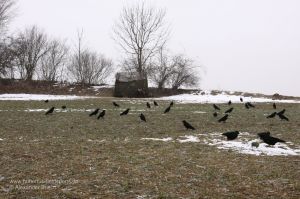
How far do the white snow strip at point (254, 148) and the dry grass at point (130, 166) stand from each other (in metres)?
0.54

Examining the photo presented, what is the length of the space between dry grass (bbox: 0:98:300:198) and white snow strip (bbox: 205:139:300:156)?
539 mm

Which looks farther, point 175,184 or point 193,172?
point 193,172

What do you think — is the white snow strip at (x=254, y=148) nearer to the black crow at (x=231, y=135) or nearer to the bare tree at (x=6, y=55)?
the black crow at (x=231, y=135)

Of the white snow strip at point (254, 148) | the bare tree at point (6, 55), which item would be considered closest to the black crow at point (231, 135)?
the white snow strip at point (254, 148)

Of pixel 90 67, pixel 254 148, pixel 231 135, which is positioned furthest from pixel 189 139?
pixel 90 67

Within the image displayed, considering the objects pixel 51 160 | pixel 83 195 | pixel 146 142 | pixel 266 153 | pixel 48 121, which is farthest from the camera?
pixel 48 121

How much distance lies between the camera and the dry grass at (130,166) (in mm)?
7430

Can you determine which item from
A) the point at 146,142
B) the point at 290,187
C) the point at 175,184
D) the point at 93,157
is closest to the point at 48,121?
the point at 146,142

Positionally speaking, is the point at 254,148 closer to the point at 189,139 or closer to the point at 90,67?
the point at 189,139

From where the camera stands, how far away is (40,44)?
71.1 m

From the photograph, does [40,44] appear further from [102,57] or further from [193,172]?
[193,172]

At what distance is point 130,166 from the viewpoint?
9383mm

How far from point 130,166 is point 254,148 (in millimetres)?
4104

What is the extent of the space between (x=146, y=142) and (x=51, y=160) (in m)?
3.60
